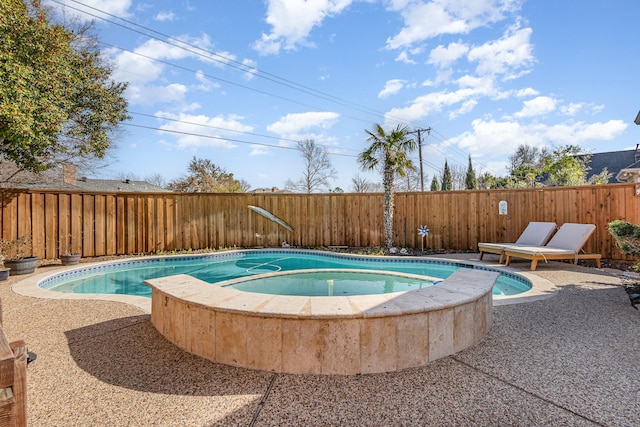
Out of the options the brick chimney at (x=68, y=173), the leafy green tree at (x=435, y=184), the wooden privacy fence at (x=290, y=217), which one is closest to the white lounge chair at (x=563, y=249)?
the wooden privacy fence at (x=290, y=217)

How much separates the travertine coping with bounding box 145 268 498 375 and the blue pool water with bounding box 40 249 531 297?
11.7 ft

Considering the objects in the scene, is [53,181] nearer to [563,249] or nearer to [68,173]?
[68,173]

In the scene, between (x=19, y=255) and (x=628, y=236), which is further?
(x=19, y=255)

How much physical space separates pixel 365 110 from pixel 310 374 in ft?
71.5

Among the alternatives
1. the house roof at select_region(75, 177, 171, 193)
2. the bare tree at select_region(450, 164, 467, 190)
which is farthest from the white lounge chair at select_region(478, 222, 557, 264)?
the bare tree at select_region(450, 164, 467, 190)

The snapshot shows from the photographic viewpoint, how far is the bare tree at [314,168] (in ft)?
81.4

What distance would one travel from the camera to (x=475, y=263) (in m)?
6.91

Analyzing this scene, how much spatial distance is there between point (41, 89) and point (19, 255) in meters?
3.75

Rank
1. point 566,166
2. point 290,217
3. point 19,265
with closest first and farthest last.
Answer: point 19,265 → point 290,217 → point 566,166

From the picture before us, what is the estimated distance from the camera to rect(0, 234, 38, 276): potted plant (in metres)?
6.15

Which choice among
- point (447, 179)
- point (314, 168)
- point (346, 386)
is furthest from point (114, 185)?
point (447, 179)

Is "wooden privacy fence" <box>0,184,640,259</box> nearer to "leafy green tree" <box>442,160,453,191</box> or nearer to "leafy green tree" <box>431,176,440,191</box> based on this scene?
"leafy green tree" <box>442,160,453,191</box>

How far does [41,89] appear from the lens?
19.7 feet

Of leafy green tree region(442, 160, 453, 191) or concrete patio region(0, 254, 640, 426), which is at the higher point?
leafy green tree region(442, 160, 453, 191)
